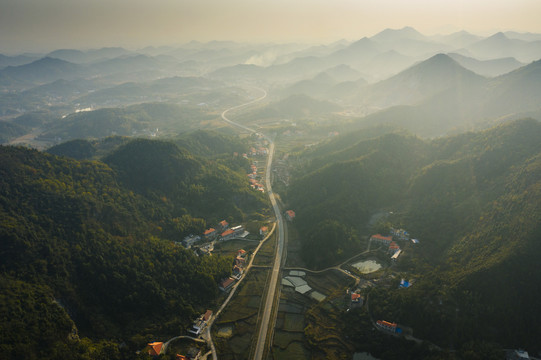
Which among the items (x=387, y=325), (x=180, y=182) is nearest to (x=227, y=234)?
(x=180, y=182)

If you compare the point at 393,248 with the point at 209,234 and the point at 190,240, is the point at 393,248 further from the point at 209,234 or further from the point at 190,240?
the point at 190,240

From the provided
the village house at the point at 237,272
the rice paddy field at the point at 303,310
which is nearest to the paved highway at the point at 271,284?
the rice paddy field at the point at 303,310

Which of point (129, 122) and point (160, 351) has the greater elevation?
point (129, 122)

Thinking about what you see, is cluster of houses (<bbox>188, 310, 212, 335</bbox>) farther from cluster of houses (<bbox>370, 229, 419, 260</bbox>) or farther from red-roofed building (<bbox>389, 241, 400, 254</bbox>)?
red-roofed building (<bbox>389, 241, 400, 254</bbox>)

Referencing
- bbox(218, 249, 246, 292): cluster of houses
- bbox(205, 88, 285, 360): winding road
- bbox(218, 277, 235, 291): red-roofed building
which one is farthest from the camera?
bbox(218, 249, 246, 292): cluster of houses

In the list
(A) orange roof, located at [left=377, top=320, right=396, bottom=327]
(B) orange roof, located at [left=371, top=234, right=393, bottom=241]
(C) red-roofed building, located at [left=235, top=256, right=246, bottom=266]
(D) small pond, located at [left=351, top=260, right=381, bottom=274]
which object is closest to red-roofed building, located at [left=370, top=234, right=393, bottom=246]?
(B) orange roof, located at [left=371, top=234, right=393, bottom=241]

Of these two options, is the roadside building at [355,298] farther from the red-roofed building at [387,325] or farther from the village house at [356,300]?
the red-roofed building at [387,325]

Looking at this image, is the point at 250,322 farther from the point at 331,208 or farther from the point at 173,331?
the point at 331,208
